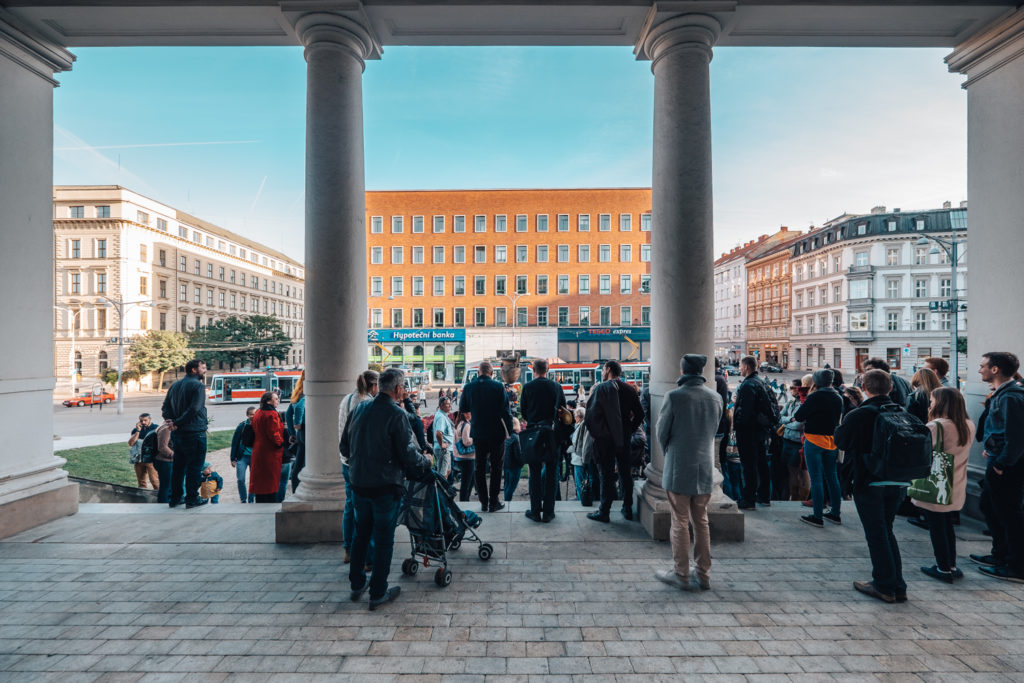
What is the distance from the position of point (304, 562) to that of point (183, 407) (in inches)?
116

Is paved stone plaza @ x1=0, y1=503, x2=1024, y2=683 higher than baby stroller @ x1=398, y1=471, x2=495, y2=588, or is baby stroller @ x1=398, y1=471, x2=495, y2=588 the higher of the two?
baby stroller @ x1=398, y1=471, x2=495, y2=588

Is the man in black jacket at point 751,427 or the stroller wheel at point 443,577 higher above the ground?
the man in black jacket at point 751,427

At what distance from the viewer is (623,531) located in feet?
16.7

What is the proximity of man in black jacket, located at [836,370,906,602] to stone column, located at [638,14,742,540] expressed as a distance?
1.42 meters

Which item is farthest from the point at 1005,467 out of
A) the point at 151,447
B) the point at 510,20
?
the point at 151,447

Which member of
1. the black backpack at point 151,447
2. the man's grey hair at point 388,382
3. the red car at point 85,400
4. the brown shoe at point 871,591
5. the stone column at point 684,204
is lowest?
the red car at point 85,400

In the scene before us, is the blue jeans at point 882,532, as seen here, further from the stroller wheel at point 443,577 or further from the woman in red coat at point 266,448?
the woman in red coat at point 266,448

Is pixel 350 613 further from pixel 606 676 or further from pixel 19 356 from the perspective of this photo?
pixel 19 356

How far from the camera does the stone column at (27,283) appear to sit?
17.2 ft

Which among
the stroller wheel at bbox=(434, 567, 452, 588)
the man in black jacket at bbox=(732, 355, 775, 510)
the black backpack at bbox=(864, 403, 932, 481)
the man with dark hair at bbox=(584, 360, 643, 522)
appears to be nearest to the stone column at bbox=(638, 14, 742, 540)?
the man with dark hair at bbox=(584, 360, 643, 522)

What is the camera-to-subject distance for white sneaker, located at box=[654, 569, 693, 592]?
3910mm

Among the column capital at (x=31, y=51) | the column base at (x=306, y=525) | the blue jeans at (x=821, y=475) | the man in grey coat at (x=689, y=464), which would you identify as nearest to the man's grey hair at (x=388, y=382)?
the column base at (x=306, y=525)

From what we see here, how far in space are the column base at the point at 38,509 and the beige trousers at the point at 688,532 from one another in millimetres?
6897

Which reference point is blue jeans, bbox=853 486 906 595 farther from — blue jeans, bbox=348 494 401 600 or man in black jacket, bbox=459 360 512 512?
blue jeans, bbox=348 494 401 600
